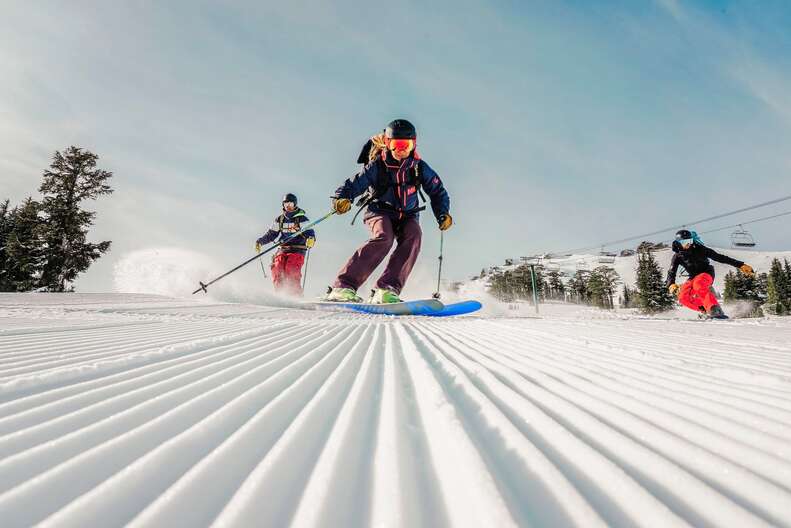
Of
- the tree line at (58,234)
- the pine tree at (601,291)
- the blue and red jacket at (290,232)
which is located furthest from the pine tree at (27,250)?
the pine tree at (601,291)

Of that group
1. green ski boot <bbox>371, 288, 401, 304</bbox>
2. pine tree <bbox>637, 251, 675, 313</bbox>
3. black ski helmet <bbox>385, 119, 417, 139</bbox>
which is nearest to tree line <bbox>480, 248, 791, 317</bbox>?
→ pine tree <bbox>637, 251, 675, 313</bbox>

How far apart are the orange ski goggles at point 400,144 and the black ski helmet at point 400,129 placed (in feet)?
0.12

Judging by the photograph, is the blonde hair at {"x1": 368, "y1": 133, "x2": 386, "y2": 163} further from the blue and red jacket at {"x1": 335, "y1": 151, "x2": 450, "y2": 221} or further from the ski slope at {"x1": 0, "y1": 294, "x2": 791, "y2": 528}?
the ski slope at {"x1": 0, "y1": 294, "x2": 791, "y2": 528}

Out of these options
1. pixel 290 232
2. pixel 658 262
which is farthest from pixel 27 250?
pixel 658 262

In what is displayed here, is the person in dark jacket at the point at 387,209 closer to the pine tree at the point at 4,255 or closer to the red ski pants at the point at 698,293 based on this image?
the red ski pants at the point at 698,293

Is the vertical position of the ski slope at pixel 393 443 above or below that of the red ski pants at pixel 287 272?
below

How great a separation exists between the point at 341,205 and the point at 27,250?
18292mm

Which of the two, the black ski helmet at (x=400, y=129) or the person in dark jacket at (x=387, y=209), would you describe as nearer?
the black ski helmet at (x=400, y=129)

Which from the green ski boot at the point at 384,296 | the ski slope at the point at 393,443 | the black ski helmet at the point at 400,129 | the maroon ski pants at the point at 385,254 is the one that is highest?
the black ski helmet at the point at 400,129

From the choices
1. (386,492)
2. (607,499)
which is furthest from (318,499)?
(607,499)

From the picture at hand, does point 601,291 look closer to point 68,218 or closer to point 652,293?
point 652,293

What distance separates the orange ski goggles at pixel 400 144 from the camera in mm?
4555

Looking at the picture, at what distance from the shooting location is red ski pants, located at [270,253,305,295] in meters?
8.05

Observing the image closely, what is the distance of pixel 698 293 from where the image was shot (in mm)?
6430
